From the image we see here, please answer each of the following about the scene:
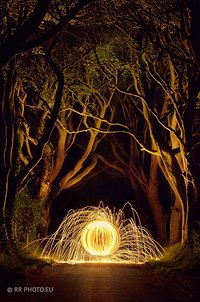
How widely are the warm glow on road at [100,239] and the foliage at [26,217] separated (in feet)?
7.12

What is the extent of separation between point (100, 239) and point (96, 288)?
407 inches

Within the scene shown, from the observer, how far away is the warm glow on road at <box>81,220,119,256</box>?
2262 centimetres

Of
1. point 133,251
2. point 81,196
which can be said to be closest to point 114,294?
point 133,251

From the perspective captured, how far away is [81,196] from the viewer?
47.8m

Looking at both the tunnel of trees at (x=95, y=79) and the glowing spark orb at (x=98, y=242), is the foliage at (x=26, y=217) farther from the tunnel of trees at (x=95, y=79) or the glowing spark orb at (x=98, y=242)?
the glowing spark orb at (x=98, y=242)

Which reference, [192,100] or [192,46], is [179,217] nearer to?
[192,100]

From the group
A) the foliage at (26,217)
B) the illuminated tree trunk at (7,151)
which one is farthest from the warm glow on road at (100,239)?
the illuminated tree trunk at (7,151)

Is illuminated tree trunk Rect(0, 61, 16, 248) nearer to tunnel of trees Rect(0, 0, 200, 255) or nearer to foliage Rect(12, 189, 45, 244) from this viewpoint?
tunnel of trees Rect(0, 0, 200, 255)

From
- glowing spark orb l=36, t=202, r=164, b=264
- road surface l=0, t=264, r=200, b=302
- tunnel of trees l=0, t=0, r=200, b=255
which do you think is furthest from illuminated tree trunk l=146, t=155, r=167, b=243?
road surface l=0, t=264, r=200, b=302

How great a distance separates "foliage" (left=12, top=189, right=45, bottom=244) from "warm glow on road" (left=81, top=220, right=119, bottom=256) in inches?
85.5

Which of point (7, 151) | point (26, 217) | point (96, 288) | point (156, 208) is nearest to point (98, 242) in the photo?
point (26, 217)

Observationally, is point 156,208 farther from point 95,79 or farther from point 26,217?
point 26,217

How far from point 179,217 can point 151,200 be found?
6.63 meters

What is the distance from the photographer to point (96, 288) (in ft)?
40.9
